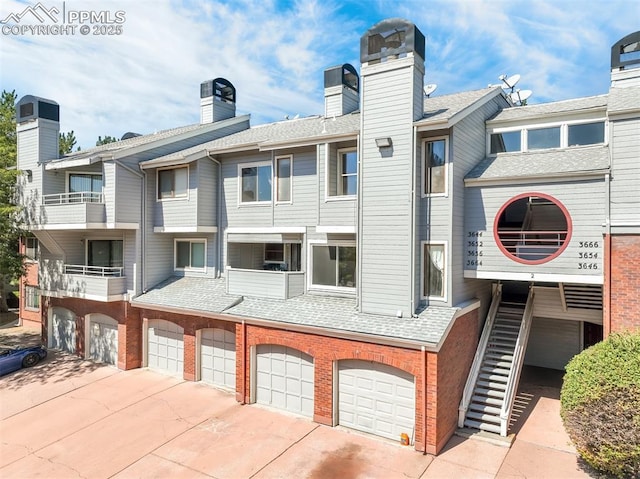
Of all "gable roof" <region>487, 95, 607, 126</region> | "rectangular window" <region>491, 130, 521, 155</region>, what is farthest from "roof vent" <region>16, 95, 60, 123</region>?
"rectangular window" <region>491, 130, 521, 155</region>

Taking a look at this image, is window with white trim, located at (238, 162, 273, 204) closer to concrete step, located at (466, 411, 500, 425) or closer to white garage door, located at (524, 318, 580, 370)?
concrete step, located at (466, 411, 500, 425)

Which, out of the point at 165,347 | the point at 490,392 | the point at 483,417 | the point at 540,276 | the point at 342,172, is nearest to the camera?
the point at 483,417

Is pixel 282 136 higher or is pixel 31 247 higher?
pixel 282 136

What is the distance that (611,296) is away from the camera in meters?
11.7

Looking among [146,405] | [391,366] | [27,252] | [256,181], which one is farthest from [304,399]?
[27,252]

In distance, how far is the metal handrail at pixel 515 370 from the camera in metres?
11.8

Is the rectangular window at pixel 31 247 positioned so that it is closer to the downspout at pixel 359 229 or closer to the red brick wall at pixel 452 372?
the downspout at pixel 359 229

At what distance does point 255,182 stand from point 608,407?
45.5ft

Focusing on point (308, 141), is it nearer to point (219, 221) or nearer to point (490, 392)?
point (219, 221)

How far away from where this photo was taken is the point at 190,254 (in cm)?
1895

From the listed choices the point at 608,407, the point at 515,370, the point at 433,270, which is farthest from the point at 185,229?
the point at 608,407

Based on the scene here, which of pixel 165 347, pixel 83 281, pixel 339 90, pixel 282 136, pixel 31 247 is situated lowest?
pixel 165 347

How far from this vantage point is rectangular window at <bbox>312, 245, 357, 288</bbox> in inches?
580

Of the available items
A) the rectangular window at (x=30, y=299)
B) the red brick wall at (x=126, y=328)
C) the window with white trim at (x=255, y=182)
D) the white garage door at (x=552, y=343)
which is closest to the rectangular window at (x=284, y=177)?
the window with white trim at (x=255, y=182)
